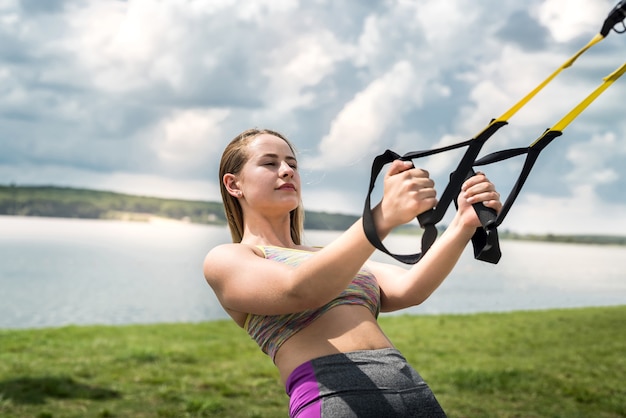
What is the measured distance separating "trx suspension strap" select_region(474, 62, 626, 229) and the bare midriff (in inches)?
23.1

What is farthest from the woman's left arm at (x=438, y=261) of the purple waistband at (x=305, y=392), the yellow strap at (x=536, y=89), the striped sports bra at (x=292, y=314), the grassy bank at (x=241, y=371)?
the grassy bank at (x=241, y=371)

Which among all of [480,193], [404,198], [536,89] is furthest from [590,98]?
[404,198]

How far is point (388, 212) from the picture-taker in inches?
77.2

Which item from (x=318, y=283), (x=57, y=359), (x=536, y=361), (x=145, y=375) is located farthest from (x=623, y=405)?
(x=57, y=359)

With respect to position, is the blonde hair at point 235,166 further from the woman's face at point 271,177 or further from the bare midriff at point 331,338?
the bare midriff at point 331,338

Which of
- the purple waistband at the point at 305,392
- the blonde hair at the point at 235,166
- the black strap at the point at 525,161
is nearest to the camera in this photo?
the black strap at the point at 525,161

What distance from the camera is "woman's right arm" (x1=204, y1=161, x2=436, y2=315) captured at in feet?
6.42

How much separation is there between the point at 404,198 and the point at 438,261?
82 centimetres

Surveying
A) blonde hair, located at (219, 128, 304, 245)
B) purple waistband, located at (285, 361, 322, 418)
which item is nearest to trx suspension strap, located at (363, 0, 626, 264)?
purple waistband, located at (285, 361, 322, 418)

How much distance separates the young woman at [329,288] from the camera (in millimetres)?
2014

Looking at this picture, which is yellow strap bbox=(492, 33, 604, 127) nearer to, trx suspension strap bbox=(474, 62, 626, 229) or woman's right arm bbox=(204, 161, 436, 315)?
trx suspension strap bbox=(474, 62, 626, 229)

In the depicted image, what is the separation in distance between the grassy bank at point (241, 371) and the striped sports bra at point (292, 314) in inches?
213

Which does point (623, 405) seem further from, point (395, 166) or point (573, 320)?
point (573, 320)

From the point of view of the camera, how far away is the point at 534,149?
7.50 ft
